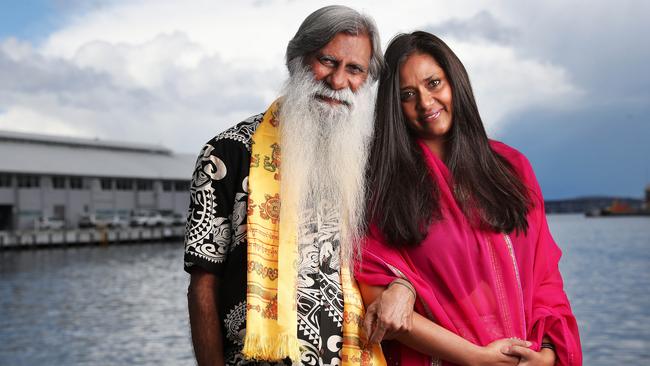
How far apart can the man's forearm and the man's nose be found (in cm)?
77

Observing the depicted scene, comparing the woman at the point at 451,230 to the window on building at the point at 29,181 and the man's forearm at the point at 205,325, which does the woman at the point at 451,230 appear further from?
the window on building at the point at 29,181

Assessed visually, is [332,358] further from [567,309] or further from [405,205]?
[567,309]

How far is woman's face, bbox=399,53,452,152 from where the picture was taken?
2.71 metres

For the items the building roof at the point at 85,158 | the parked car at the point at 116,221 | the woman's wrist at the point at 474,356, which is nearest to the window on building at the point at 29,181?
the building roof at the point at 85,158

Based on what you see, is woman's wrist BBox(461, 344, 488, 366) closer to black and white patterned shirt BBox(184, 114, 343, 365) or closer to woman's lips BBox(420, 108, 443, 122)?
black and white patterned shirt BBox(184, 114, 343, 365)

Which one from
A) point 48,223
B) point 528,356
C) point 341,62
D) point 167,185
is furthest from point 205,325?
point 167,185

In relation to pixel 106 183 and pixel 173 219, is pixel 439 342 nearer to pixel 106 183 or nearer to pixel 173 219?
pixel 106 183

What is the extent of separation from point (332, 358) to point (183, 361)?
14.1 meters

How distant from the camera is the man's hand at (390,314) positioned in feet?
8.05

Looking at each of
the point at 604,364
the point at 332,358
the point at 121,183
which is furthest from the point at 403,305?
the point at 121,183

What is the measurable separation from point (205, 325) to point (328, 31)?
3.41ft

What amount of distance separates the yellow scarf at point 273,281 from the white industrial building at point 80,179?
44.1m

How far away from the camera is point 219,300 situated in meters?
2.50

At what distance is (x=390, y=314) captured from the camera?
2453 millimetres
